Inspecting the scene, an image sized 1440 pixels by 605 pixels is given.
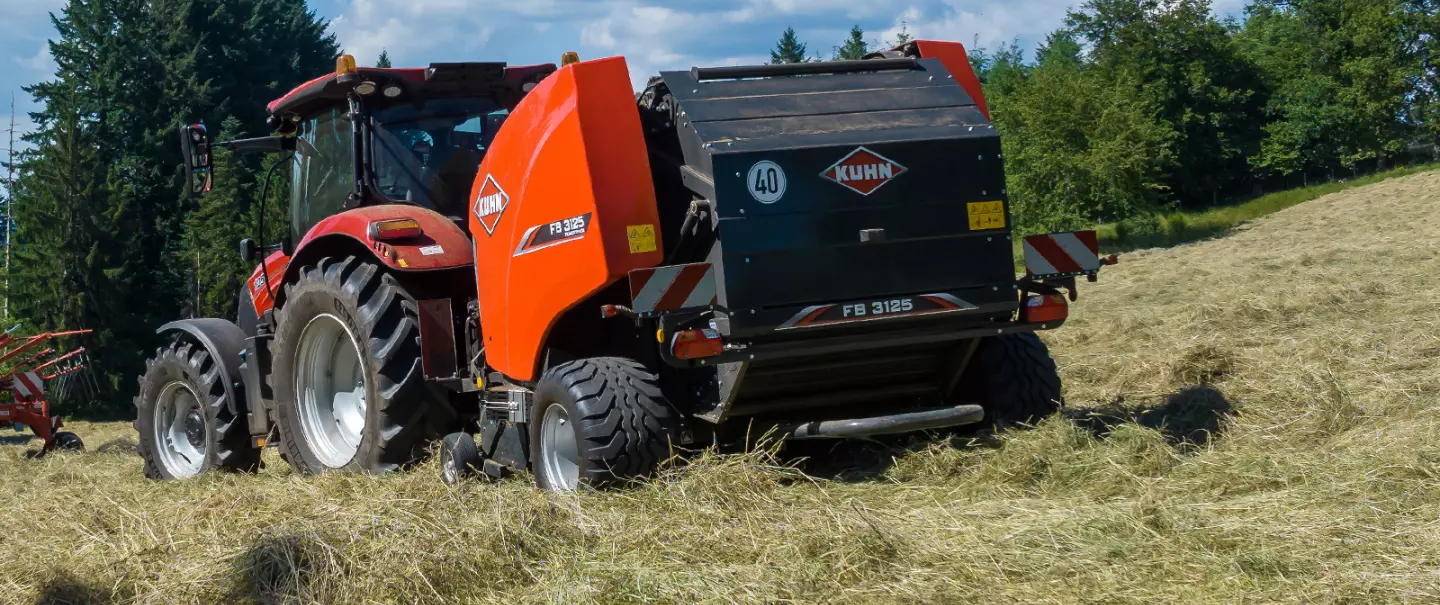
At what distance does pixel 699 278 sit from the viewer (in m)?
5.24

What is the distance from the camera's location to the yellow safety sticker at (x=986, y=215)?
18.0ft

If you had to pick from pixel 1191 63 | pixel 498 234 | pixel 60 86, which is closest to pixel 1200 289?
pixel 498 234

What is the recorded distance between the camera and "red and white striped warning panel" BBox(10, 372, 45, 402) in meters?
14.7

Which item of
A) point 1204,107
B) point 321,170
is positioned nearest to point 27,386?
point 321,170

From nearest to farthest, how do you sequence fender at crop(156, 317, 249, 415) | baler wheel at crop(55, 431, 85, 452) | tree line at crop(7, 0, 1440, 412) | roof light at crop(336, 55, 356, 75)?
roof light at crop(336, 55, 356, 75) → fender at crop(156, 317, 249, 415) → baler wheel at crop(55, 431, 85, 452) → tree line at crop(7, 0, 1440, 412)

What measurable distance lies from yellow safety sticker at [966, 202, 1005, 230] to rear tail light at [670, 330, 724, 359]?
3.95 feet

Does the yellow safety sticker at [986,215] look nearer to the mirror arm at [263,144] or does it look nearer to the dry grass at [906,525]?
the dry grass at [906,525]

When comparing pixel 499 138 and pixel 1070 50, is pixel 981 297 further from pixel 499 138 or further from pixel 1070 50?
pixel 1070 50

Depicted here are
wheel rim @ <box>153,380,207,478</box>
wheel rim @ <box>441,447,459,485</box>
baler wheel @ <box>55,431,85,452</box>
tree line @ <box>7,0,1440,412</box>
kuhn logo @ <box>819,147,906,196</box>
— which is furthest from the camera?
tree line @ <box>7,0,1440,412</box>

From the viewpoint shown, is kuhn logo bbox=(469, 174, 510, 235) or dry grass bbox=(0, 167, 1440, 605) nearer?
dry grass bbox=(0, 167, 1440, 605)

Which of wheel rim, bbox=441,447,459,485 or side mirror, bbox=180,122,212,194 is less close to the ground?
side mirror, bbox=180,122,212,194

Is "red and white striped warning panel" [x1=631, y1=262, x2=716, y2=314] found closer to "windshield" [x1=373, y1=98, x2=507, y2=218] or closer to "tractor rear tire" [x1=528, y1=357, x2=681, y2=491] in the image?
"tractor rear tire" [x1=528, y1=357, x2=681, y2=491]

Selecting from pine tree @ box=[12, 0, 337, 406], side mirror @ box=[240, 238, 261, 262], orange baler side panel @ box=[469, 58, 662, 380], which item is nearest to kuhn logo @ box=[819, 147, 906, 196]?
orange baler side panel @ box=[469, 58, 662, 380]

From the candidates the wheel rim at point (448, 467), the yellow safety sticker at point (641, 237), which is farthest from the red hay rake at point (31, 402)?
the yellow safety sticker at point (641, 237)
